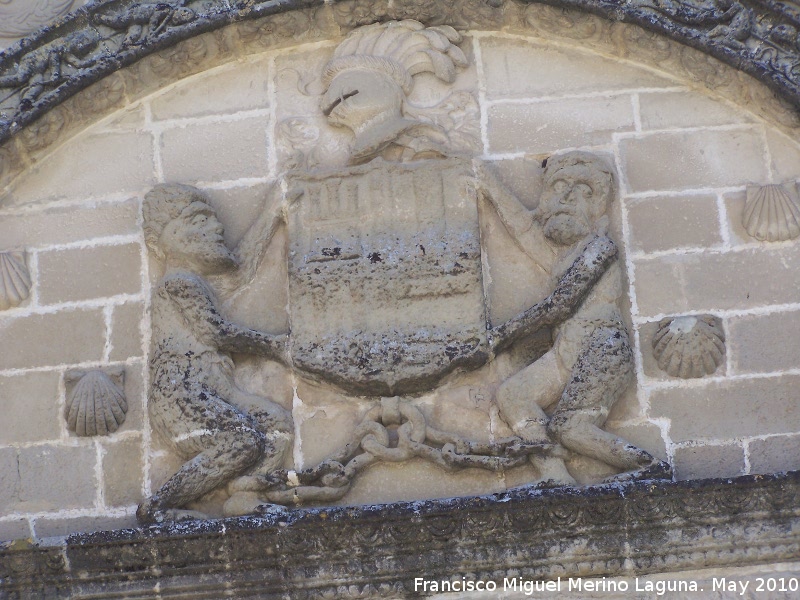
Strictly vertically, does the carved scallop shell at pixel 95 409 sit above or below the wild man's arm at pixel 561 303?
below

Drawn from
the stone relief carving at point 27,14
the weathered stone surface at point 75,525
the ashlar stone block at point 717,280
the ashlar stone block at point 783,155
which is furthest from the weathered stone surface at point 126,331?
the ashlar stone block at point 783,155

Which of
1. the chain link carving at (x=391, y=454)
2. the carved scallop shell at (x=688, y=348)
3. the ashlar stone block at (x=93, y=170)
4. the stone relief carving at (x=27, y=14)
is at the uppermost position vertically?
the stone relief carving at (x=27, y=14)

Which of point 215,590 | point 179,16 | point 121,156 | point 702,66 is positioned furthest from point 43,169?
point 702,66

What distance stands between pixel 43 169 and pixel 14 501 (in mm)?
1312

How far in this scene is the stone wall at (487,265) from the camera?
240 inches

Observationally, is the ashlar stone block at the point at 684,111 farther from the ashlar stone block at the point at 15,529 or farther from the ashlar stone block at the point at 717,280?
the ashlar stone block at the point at 15,529

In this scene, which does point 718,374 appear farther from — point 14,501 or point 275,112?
point 14,501

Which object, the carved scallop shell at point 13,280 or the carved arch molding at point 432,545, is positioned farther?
the carved scallop shell at point 13,280

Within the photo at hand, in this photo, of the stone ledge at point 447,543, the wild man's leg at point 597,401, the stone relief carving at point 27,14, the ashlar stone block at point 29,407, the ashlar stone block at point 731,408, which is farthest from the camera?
the stone relief carving at point 27,14

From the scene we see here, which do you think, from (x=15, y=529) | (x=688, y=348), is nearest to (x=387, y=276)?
(x=688, y=348)

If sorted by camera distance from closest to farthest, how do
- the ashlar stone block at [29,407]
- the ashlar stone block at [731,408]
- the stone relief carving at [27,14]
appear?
1. the ashlar stone block at [731,408]
2. the ashlar stone block at [29,407]
3. the stone relief carving at [27,14]

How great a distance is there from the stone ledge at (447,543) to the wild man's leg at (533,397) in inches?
9.2

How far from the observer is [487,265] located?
249 inches

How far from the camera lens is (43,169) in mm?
6707
